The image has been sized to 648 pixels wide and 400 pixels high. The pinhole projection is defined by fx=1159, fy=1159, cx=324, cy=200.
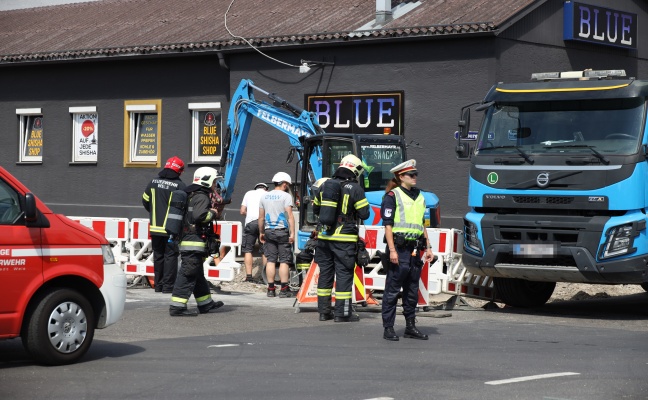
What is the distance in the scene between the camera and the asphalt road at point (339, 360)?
8.84 m

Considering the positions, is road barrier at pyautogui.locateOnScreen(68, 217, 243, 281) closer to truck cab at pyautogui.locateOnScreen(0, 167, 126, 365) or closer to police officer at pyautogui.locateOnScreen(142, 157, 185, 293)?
police officer at pyautogui.locateOnScreen(142, 157, 185, 293)

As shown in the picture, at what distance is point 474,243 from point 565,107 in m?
2.09

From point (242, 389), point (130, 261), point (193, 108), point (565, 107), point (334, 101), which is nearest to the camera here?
point (242, 389)

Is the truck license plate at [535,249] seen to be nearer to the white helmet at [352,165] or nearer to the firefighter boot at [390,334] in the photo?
the white helmet at [352,165]

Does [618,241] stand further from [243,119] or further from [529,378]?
[243,119]

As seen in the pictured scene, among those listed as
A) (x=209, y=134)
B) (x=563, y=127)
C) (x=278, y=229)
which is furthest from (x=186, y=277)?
(x=209, y=134)

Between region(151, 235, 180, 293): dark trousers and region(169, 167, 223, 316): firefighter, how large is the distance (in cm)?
263

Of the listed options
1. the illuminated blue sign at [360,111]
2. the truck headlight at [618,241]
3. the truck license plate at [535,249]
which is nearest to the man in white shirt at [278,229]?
the truck license plate at [535,249]

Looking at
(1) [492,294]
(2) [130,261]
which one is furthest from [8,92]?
(1) [492,294]

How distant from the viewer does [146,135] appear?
28.3m

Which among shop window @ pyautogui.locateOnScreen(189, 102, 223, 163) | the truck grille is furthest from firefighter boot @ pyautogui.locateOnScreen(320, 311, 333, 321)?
shop window @ pyautogui.locateOnScreen(189, 102, 223, 163)

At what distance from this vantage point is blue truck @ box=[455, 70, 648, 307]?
45.8 ft

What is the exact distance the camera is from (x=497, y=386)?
9.16 meters

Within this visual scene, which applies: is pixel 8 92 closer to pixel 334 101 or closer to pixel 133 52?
pixel 133 52
